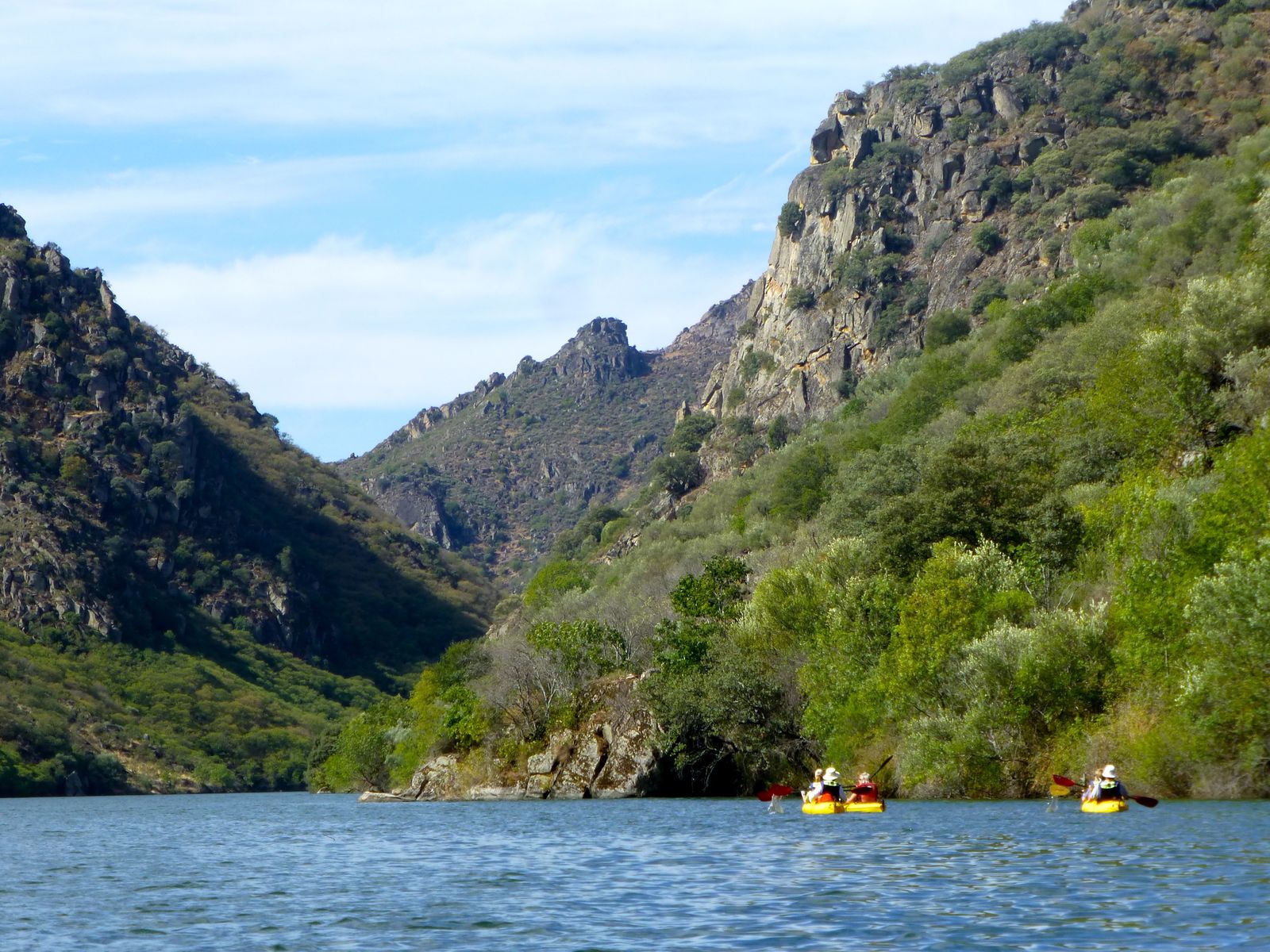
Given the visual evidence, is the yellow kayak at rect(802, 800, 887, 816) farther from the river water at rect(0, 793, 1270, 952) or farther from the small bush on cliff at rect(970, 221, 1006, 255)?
the small bush on cliff at rect(970, 221, 1006, 255)

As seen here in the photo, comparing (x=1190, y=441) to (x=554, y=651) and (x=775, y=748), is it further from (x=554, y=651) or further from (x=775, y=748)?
(x=554, y=651)

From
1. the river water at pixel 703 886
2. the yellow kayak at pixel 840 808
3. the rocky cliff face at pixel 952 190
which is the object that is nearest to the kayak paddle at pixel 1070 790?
the river water at pixel 703 886

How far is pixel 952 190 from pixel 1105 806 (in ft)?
464

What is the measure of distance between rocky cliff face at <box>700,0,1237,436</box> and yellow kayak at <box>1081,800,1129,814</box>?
11051 cm

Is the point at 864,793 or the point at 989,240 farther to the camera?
the point at 989,240

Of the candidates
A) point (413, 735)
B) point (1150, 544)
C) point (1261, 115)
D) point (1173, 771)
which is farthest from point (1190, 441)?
point (1261, 115)

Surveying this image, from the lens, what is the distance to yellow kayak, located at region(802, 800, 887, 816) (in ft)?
167

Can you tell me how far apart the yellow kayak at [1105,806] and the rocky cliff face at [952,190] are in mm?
110508

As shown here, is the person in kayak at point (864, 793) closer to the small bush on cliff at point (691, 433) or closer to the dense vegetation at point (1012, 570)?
the dense vegetation at point (1012, 570)

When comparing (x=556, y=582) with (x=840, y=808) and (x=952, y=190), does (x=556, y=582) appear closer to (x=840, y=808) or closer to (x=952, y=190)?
(x=952, y=190)

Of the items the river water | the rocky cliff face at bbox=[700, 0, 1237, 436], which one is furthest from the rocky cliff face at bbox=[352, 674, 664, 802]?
the rocky cliff face at bbox=[700, 0, 1237, 436]

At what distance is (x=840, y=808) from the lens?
52906 millimetres

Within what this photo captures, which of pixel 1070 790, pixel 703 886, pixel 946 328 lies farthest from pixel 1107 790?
pixel 946 328

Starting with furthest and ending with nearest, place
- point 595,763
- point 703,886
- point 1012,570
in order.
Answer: point 595,763 < point 1012,570 < point 703,886
